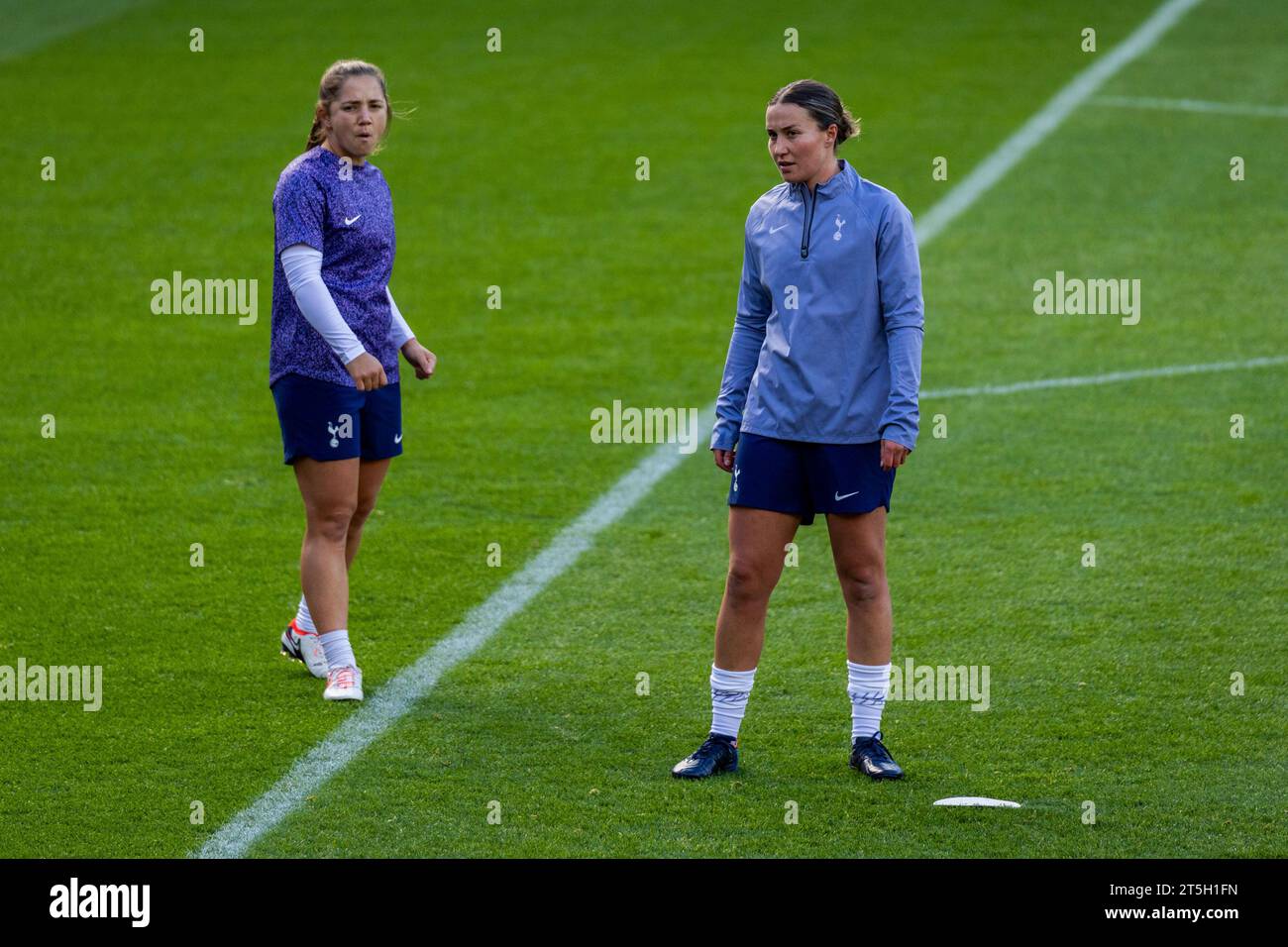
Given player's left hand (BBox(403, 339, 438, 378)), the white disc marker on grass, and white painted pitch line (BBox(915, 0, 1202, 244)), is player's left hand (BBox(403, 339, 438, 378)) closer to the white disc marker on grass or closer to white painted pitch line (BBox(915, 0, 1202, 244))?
the white disc marker on grass

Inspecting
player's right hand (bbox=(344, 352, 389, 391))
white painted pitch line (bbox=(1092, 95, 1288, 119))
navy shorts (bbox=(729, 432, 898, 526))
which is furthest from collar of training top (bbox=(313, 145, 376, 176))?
white painted pitch line (bbox=(1092, 95, 1288, 119))

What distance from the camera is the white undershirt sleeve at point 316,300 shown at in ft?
19.4

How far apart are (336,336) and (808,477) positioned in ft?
5.34

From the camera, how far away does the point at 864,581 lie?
5.54 meters

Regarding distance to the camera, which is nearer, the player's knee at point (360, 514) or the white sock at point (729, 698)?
the white sock at point (729, 698)

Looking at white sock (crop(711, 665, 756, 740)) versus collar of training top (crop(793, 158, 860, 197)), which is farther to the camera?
white sock (crop(711, 665, 756, 740))

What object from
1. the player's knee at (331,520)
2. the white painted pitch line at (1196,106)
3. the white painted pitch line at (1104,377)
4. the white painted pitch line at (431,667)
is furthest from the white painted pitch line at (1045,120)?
the player's knee at (331,520)

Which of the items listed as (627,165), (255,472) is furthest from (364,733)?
(627,165)

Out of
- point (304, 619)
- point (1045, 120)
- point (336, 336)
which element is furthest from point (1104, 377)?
point (1045, 120)

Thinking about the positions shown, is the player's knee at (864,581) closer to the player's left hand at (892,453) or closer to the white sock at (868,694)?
the white sock at (868,694)

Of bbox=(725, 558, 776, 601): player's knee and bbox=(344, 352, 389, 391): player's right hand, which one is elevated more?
bbox=(344, 352, 389, 391): player's right hand

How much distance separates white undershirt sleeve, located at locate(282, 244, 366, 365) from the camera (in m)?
5.91

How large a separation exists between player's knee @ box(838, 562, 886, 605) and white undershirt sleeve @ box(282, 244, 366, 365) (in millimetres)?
1737

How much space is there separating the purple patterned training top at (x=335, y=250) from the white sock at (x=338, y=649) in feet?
2.85
